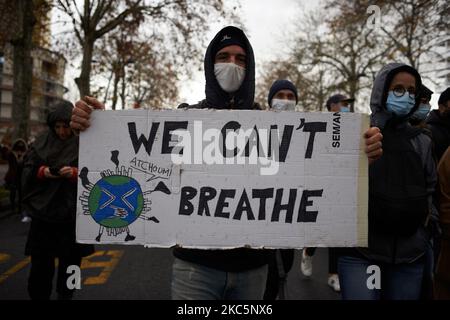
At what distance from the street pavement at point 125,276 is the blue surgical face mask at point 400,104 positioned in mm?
2441

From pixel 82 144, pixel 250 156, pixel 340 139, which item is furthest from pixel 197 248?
pixel 340 139

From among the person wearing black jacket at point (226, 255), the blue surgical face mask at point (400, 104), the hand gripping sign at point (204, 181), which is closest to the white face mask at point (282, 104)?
the blue surgical face mask at point (400, 104)

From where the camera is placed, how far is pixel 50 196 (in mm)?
3080

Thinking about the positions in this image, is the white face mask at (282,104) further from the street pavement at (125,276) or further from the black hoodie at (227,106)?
the street pavement at (125,276)

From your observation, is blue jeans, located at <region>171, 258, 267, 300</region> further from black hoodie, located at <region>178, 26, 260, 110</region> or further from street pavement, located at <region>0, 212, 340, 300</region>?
street pavement, located at <region>0, 212, 340, 300</region>

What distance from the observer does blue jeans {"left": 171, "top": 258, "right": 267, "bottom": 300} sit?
170 centimetres

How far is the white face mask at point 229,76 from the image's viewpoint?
6.31ft

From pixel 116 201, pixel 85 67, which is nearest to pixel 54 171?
pixel 116 201

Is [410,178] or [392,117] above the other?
[392,117]

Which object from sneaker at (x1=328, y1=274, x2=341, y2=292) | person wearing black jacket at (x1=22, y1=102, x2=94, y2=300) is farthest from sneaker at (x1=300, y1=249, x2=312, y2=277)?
person wearing black jacket at (x1=22, y1=102, x2=94, y2=300)

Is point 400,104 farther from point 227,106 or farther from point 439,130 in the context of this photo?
point 439,130

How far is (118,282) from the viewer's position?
430 centimetres
